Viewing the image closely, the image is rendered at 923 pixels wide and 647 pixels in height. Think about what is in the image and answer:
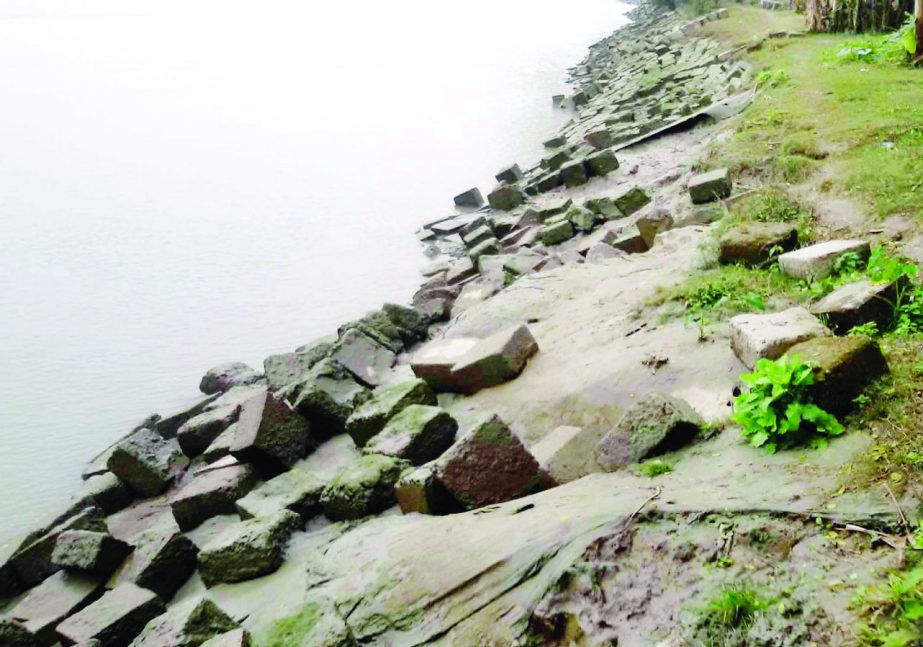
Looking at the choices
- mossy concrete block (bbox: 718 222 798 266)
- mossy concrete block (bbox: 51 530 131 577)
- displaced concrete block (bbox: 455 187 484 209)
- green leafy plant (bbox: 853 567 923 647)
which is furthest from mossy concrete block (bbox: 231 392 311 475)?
displaced concrete block (bbox: 455 187 484 209)

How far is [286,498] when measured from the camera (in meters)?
4.65

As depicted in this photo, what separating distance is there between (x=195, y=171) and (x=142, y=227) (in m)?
4.09

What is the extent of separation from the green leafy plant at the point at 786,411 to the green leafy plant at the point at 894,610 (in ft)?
2.74

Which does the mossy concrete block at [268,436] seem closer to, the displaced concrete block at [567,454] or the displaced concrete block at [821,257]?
the displaced concrete block at [567,454]

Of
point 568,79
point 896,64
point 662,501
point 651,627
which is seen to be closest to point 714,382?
point 662,501

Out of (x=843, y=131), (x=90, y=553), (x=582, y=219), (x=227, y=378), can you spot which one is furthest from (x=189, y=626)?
(x=843, y=131)

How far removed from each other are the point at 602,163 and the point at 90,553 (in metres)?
9.60

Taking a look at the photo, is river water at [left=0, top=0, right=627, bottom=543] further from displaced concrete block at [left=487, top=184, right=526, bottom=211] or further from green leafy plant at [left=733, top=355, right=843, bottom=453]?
green leafy plant at [left=733, top=355, right=843, bottom=453]

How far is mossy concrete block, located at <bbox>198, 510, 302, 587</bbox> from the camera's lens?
162 inches

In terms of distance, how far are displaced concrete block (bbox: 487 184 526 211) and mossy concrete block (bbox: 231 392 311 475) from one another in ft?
25.6

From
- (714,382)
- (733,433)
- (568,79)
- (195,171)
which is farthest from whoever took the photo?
(568,79)

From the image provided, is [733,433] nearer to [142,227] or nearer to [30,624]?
[30,624]

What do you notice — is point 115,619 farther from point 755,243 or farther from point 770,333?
point 755,243

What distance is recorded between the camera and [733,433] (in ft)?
10.7
